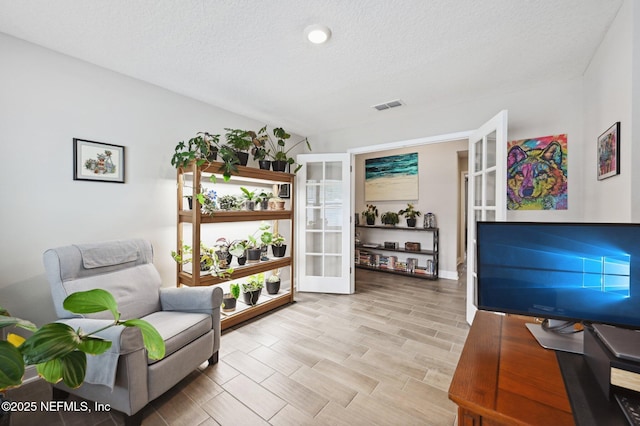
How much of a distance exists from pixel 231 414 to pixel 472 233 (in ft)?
8.57

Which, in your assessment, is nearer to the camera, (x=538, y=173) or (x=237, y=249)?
(x=538, y=173)

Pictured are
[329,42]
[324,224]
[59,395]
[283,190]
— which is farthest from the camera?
[324,224]

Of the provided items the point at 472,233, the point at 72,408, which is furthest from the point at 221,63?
the point at 472,233

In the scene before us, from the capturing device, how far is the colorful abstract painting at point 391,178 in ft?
16.0

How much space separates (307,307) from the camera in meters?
3.19

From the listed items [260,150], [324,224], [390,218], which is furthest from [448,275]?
[260,150]

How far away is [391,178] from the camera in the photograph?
16.7ft

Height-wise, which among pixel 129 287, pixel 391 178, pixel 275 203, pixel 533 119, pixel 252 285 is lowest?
pixel 252 285

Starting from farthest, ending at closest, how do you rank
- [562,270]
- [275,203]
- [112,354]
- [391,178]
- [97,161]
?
[391,178], [275,203], [97,161], [112,354], [562,270]

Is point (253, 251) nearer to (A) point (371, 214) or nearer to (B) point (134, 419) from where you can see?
(B) point (134, 419)

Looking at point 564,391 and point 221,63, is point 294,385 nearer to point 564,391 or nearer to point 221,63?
point 564,391

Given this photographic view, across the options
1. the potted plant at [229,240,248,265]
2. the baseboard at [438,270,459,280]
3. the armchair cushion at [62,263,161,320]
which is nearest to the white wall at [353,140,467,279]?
the baseboard at [438,270,459,280]

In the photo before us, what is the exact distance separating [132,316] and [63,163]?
4.29 feet

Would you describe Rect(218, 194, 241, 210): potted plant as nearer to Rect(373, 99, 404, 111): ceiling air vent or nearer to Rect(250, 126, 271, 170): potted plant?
Rect(250, 126, 271, 170): potted plant
